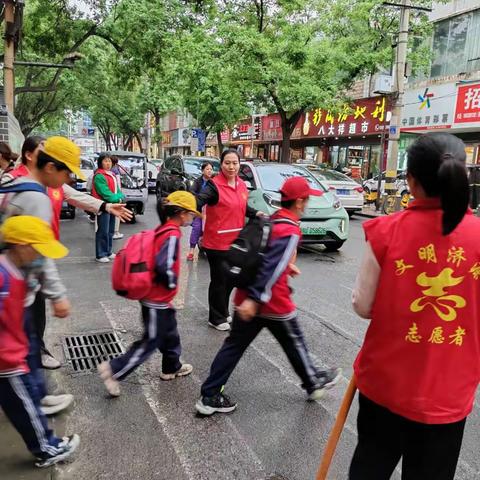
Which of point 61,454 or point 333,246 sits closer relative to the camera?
point 61,454

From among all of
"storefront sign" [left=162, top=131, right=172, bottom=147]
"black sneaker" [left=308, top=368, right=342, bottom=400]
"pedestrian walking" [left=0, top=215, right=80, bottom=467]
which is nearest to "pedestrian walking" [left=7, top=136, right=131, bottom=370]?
"pedestrian walking" [left=0, top=215, right=80, bottom=467]

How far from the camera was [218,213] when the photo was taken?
4609 millimetres

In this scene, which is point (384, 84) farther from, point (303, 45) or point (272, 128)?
point (272, 128)

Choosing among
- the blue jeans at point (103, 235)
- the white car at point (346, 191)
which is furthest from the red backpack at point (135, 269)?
the white car at point (346, 191)

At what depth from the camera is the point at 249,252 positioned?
2.77m

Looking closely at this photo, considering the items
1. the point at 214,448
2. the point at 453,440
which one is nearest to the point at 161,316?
the point at 214,448

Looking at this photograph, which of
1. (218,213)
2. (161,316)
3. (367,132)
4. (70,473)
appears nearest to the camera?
(70,473)

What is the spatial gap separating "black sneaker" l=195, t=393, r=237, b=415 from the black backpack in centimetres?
89

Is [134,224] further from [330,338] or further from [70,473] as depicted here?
[70,473]

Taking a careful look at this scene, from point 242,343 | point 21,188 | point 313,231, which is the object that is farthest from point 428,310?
point 313,231

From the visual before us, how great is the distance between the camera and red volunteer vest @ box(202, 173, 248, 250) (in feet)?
15.1

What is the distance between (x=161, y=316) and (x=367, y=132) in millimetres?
21597

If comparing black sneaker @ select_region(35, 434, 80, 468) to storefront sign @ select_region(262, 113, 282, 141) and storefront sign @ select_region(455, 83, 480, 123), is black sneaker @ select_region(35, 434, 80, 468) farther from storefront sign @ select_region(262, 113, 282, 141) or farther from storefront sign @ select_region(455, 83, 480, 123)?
storefront sign @ select_region(262, 113, 282, 141)

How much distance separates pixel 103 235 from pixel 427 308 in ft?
22.0
